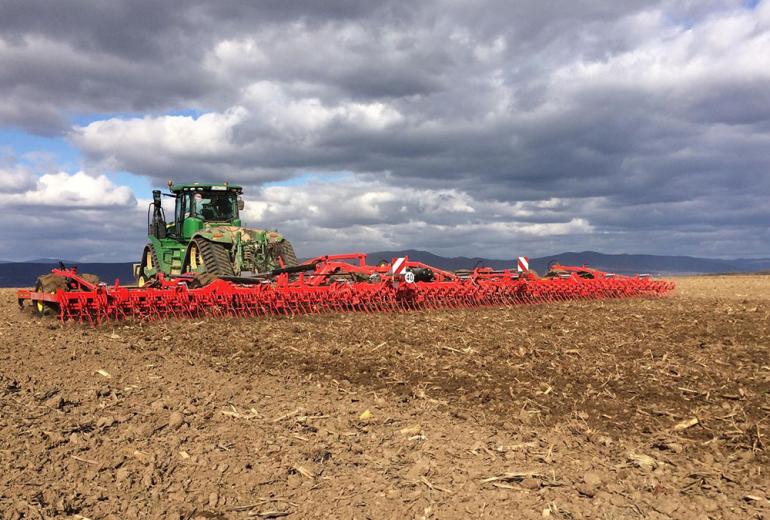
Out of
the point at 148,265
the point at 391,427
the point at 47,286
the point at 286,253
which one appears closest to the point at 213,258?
the point at 286,253

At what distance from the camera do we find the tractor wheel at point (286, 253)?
12609 millimetres

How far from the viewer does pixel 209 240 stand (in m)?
11.6

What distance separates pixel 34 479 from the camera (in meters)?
3.25

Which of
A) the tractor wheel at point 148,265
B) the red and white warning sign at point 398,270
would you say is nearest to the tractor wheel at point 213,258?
the tractor wheel at point 148,265

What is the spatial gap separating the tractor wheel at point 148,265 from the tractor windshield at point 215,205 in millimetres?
1412

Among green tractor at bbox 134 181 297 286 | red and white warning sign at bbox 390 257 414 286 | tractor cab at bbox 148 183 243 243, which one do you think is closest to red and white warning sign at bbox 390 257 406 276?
red and white warning sign at bbox 390 257 414 286

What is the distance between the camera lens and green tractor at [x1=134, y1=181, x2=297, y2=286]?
460 inches

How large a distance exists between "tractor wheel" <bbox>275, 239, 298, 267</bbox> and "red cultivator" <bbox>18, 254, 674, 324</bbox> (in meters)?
0.38

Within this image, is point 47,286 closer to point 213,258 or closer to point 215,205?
point 213,258

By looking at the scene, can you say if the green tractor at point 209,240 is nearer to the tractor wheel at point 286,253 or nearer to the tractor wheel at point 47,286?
the tractor wheel at point 286,253

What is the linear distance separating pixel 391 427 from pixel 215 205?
34.9 ft

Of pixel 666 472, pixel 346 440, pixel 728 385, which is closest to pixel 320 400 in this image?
pixel 346 440

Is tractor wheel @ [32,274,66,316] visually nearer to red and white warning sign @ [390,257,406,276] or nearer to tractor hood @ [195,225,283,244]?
tractor hood @ [195,225,283,244]

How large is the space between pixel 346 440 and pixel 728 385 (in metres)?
3.18
